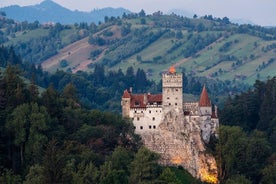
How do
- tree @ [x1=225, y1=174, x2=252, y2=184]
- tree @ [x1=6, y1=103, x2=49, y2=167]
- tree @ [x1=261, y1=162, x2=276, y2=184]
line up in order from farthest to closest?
1. tree @ [x1=261, y1=162, x2=276, y2=184]
2. tree @ [x1=225, y1=174, x2=252, y2=184]
3. tree @ [x1=6, y1=103, x2=49, y2=167]

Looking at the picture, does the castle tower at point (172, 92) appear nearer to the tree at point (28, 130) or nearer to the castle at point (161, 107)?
the castle at point (161, 107)

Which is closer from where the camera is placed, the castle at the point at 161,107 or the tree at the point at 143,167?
the tree at the point at 143,167

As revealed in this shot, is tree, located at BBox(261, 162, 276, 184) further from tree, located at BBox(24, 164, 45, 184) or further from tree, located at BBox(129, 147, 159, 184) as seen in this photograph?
tree, located at BBox(24, 164, 45, 184)

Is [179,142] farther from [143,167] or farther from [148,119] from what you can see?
[143,167]

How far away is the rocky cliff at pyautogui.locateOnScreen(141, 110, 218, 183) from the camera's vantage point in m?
103

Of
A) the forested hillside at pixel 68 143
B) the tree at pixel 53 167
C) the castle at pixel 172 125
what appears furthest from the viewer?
the castle at pixel 172 125

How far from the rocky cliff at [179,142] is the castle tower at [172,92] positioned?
982 millimetres

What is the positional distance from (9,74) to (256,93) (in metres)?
63.3

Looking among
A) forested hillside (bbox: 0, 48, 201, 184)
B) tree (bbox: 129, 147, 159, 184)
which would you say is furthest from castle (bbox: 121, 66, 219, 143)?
tree (bbox: 129, 147, 159, 184)

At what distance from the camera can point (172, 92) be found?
103m

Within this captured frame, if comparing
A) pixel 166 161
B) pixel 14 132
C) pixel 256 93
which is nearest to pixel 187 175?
pixel 166 161

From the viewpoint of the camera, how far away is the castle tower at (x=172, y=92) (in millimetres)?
102500

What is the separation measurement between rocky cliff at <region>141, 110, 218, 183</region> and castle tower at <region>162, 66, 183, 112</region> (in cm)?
98

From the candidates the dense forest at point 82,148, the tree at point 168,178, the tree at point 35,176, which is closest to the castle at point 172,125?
the dense forest at point 82,148
